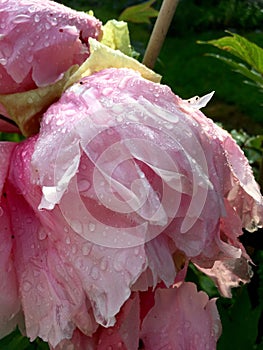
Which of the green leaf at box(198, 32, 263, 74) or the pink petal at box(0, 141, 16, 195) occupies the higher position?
the green leaf at box(198, 32, 263, 74)

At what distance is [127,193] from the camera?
0.35 meters

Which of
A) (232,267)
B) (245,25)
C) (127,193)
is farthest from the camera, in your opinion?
(245,25)

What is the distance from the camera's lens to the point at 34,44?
0.41m

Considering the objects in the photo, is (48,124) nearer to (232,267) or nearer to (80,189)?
(80,189)

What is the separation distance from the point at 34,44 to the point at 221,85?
285 cm

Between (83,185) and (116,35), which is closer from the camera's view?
(83,185)

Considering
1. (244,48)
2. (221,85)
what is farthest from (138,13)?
(221,85)

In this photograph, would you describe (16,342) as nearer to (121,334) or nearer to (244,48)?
(121,334)

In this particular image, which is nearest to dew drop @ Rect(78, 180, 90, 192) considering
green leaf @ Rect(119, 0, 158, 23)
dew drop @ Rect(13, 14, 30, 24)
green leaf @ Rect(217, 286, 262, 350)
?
dew drop @ Rect(13, 14, 30, 24)

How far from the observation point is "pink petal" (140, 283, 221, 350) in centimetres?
41

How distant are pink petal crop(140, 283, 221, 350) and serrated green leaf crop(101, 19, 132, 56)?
0.52 feet

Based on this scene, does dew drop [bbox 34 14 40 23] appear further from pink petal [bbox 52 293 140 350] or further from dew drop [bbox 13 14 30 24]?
pink petal [bbox 52 293 140 350]

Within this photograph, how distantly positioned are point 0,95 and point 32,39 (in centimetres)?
4

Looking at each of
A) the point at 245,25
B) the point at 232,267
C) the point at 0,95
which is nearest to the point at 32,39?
the point at 0,95
